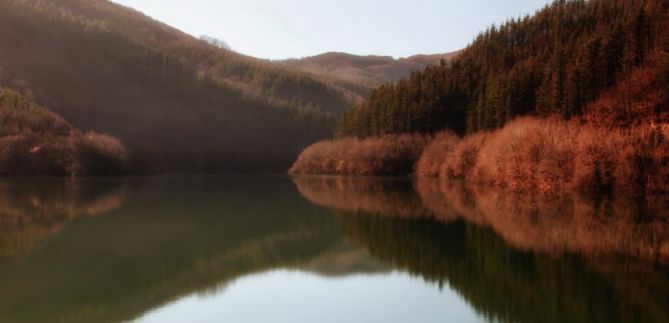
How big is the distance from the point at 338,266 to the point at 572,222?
462 inches

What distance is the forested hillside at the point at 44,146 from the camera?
72.1 meters

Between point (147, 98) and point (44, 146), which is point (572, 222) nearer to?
point (44, 146)

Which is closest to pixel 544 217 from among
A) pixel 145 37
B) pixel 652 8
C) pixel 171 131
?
pixel 652 8

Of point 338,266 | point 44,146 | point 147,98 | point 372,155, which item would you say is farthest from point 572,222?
point 147,98

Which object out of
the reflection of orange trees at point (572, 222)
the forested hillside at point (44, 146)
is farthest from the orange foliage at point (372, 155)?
the reflection of orange trees at point (572, 222)

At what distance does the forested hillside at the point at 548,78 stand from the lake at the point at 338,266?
22.0 meters

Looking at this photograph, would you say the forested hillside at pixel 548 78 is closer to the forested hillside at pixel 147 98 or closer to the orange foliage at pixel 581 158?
the orange foliage at pixel 581 158

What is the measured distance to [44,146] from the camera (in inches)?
2872

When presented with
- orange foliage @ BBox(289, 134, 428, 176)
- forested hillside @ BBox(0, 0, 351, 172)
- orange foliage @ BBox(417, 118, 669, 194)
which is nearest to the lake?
orange foliage @ BBox(417, 118, 669, 194)

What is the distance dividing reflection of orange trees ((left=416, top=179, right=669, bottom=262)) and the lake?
10 cm

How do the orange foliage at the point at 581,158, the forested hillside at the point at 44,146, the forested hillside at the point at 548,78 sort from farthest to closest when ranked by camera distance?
the forested hillside at the point at 44,146 → the forested hillside at the point at 548,78 → the orange foliage at the point at 581,158

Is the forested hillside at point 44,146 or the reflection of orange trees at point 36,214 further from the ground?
the forested hillside at point 44,146

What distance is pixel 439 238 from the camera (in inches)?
828

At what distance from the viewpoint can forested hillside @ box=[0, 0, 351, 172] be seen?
11188 cm
